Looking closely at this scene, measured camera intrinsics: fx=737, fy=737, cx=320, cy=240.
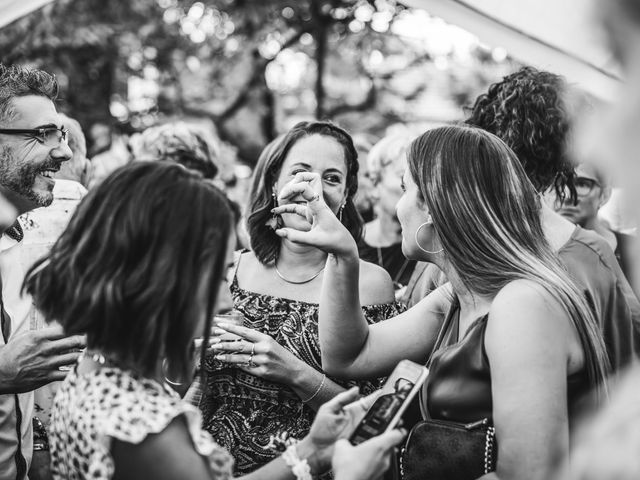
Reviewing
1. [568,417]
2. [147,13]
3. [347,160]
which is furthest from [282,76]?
[568,417]

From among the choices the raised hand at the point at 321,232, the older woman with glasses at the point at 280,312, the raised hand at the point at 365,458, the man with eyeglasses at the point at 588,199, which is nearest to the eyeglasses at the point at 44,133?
the older woman with glasses at the point at 280,312

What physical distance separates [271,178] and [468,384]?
4.93ft

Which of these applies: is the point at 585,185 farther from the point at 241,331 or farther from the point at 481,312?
the point at 241,331

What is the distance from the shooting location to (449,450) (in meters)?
2.13

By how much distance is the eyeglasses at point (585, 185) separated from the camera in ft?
13.9

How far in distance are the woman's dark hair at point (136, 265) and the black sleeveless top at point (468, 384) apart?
0.81 m

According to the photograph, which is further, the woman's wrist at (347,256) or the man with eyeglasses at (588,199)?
the man with eyeglasses at (588,199)

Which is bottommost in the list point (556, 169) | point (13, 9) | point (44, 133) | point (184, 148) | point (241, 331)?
point (241, 331)

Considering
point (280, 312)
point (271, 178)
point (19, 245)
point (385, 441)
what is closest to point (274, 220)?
point (271, 178)

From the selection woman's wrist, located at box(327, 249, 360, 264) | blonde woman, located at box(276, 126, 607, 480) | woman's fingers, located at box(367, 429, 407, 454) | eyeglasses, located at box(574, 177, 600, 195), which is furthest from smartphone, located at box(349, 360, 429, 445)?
eyeglasses, located at box(574, 177, 600, 195)

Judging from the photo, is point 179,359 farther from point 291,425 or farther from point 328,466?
point 291,425

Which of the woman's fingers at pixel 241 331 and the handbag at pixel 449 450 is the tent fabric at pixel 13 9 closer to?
the woman's fingers at pixel 241 331

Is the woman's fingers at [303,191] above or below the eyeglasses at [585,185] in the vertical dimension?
above

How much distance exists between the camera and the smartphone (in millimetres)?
1823
